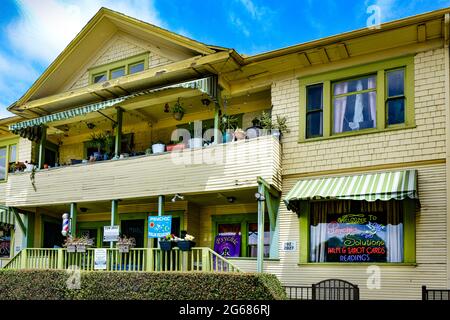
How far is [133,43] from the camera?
70.9 feet

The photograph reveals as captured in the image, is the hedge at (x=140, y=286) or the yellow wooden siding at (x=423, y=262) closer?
the hedge at (x=140, y=286)

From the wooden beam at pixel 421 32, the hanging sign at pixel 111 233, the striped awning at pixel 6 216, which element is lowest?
the hanging sign at pixel 111 233

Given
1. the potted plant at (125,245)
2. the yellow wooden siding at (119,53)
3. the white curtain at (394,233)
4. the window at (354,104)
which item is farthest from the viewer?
the yellow wooden siding at (119,53)

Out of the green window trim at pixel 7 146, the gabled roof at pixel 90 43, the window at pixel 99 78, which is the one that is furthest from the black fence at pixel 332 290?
the green window trim at pixel 7 146

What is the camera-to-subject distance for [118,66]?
2198cm

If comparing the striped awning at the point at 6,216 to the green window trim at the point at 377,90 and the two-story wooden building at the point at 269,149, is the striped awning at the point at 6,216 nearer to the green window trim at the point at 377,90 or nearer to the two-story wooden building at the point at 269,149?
the two-story wooden building at the point at 269,149

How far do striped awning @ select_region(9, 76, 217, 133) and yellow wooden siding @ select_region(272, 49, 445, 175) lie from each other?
288 cm

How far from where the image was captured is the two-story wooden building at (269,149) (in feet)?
51.0

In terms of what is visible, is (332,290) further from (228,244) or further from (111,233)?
(111,233)

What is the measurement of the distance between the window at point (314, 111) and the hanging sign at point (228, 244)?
14.9ft

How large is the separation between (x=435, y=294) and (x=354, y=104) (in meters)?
5.82

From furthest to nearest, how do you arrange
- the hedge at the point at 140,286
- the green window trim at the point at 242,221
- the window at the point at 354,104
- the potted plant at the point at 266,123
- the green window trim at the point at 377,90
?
the green window trim at the point at 242,221 < the potted plant at the point at 266,123 < the window at the point at 354,104 < the green window trim at the point at 377,90 < the hedge at the point at 140,286

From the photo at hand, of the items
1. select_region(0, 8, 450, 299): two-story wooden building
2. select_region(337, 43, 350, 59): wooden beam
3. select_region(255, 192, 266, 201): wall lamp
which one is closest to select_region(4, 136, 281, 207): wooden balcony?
select_region(0, 8, 450, 299): two-story wooden building
